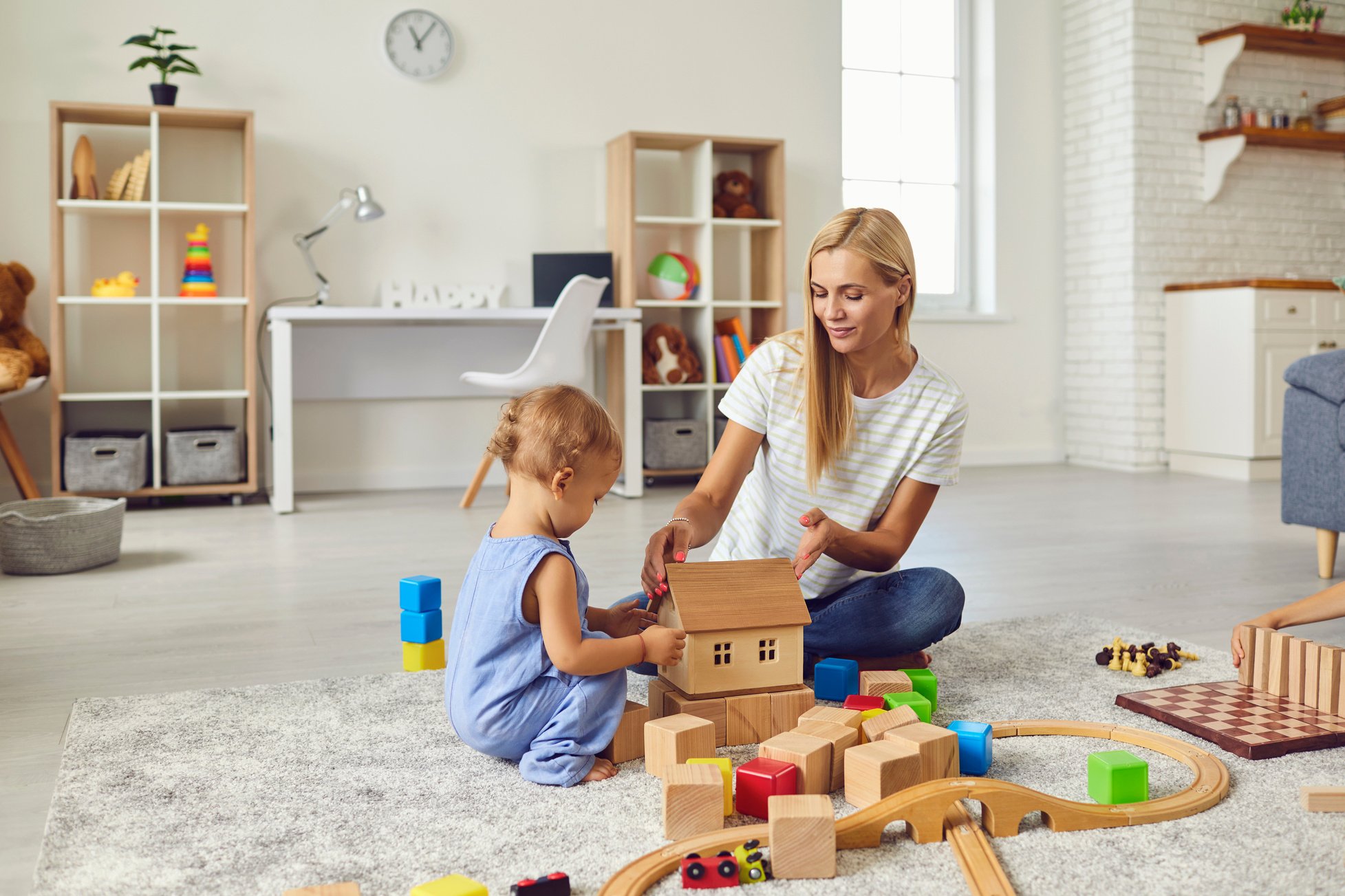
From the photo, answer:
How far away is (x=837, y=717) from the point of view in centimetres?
137

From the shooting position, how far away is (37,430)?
4082 mm

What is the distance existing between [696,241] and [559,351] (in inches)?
45.6

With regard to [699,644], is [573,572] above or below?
above

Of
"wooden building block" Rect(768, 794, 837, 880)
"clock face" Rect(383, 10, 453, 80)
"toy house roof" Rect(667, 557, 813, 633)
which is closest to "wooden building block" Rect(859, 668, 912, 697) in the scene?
"toy house roof" Rect(667, 557, 813, 633)

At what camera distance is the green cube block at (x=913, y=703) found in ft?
4.83

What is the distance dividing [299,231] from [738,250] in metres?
1.80

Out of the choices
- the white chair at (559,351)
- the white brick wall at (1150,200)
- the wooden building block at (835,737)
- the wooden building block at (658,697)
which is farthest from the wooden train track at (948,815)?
the white brick wall at (1150,200)

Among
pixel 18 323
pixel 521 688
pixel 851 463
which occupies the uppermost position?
pixel 18 323

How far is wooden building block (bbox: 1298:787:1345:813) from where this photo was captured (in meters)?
1.22

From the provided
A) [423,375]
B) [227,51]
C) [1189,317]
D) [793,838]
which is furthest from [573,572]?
[1189,317]

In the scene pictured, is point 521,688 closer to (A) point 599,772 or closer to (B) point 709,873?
(A) point 599,772

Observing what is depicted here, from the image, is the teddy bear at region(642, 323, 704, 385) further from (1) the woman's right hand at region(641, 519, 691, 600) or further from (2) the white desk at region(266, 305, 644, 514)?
(1) the woman's right hand at region(641, 519, 691, 600)

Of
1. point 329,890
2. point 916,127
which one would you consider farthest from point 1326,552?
point 916,127

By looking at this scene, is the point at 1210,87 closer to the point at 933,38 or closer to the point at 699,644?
the point at 933,38
